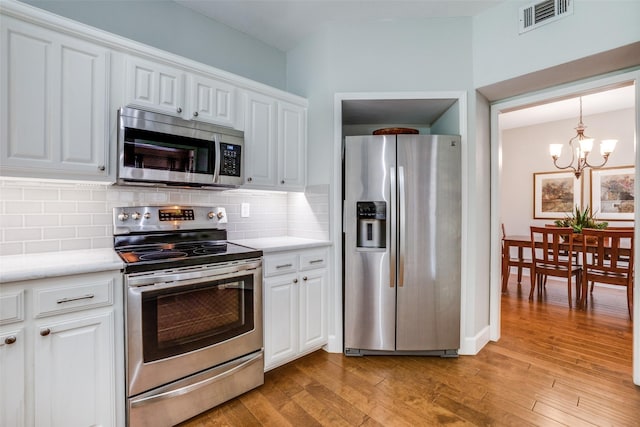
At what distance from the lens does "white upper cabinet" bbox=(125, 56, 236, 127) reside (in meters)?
1.88

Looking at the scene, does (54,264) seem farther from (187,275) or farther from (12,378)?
(187,275)

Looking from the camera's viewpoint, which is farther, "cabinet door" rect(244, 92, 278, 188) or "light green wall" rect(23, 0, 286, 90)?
"cabinet door" rect(244, 92, 278, 188)

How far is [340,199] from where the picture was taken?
2635mm

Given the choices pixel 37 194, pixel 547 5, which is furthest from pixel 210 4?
pixel 547 5

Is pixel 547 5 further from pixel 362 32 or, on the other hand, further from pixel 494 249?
pixel 494 249

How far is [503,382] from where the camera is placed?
2156 millimetres

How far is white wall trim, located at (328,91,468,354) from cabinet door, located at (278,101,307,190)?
0.99 feet

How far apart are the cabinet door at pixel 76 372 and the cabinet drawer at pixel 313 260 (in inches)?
49.9

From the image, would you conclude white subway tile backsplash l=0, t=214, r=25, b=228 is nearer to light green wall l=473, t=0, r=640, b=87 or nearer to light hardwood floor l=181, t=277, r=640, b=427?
light hardwood floor l=181, t=277, r=640, b=427

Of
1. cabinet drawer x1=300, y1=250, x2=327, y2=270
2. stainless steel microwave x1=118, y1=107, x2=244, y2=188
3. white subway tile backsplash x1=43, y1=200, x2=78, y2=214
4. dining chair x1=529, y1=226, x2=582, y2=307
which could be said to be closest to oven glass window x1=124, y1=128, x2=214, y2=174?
stainless steel microwave x1=118, y1=107, x2=244, y2=188

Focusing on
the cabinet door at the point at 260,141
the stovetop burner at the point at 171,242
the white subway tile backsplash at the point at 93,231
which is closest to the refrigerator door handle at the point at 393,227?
the cabinet door at the point at 260,141

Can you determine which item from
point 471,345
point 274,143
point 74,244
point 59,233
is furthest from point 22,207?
point 471,345

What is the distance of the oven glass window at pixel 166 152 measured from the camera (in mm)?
1816

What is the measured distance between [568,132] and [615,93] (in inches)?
48.1
